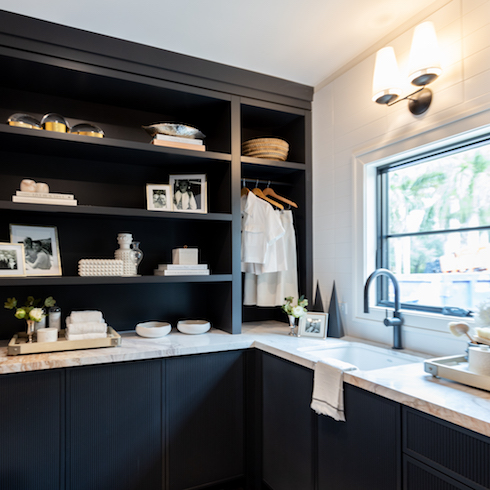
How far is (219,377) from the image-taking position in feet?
7.23

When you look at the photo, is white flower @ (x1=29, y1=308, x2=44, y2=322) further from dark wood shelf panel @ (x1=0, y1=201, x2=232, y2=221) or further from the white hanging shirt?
the white hanging shirt

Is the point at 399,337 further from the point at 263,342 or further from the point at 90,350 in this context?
the point at 90,350

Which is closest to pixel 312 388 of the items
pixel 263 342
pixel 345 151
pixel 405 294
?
pixel 263 342

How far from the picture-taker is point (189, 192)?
261cm

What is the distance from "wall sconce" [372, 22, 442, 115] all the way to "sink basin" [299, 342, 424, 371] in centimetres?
126

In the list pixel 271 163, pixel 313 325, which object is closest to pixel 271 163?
pixel 271 163

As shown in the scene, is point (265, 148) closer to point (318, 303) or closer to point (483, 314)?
point (318, 303)

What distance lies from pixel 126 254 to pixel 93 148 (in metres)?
0.65

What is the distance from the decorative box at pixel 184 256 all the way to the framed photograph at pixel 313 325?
794mm

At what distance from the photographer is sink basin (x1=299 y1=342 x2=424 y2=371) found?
1.99 m

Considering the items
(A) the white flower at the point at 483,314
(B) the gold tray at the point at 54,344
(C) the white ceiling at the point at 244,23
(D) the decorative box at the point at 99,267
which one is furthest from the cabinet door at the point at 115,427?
(C) the white ceiling at the point at 244,23

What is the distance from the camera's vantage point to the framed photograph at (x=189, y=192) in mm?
2578

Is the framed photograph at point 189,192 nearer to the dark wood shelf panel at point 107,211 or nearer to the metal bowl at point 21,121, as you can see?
the dark wood shelf panel at point 107,211

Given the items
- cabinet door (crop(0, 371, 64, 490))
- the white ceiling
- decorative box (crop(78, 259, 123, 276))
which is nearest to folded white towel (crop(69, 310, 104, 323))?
decorative box (crop(78, 259, 123, 276))
